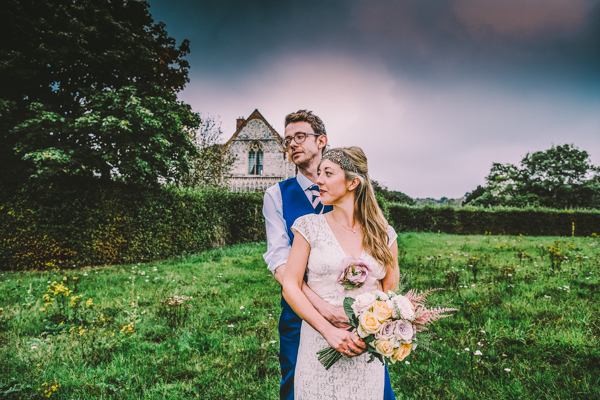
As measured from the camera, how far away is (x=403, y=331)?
1.57 m

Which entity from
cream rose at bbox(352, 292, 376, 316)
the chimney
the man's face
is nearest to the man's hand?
cream rose at bbox(352, 292, 376, 316)

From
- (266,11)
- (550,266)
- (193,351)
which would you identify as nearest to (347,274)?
(193,351)

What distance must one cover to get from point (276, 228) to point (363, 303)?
1045 millimetres

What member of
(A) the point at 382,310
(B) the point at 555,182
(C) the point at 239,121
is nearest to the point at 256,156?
(C) the point at 239,121

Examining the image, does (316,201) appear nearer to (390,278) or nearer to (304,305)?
(390,278)

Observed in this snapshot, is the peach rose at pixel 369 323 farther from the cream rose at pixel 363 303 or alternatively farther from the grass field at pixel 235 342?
the grass field at pixel 235 342

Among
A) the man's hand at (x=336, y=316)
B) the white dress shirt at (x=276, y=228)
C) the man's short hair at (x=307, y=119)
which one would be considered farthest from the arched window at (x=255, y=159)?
the man's hand at (x=336, y=316)

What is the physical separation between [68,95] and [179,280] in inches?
312

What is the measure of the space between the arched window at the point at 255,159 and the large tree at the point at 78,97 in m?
20.0

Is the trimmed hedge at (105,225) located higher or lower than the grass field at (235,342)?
higher

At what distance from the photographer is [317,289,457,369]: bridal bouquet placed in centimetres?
157

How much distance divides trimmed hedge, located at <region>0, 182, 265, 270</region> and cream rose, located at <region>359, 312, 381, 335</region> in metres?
11.0

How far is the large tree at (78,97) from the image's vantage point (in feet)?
28.9

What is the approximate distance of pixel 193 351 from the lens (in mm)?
4250
